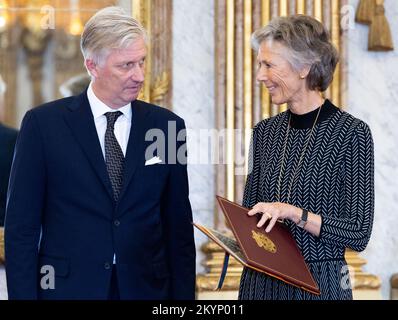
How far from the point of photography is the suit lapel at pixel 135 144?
306 centimetres

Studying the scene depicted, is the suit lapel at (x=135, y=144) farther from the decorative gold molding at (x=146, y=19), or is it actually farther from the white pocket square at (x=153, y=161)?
the decorative gold molding at (x=146, y=19)

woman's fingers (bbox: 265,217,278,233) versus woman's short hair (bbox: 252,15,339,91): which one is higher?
woman's short hair (bbox: 252,15,339,91)

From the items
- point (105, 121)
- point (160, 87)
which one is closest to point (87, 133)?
point (105, 121)

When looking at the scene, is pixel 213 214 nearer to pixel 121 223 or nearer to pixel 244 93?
pixel 244 93

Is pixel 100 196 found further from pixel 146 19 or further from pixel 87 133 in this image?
pixel 146 19

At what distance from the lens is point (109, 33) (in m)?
3.08

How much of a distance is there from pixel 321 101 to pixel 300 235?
498mm

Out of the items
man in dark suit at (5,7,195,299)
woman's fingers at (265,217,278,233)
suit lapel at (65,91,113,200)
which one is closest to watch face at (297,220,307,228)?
woman's fingers at (265,217,278,233)

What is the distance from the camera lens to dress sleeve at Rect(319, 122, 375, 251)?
303cm

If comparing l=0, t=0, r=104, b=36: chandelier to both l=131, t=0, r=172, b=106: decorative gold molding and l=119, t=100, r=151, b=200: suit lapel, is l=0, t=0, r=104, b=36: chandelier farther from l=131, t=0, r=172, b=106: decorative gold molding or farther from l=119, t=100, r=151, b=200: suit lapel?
l=119, t=100, r=151, b=200: suit lapel

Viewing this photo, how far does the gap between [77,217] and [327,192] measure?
0.85m

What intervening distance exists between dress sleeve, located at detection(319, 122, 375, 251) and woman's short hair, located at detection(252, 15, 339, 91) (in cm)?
30

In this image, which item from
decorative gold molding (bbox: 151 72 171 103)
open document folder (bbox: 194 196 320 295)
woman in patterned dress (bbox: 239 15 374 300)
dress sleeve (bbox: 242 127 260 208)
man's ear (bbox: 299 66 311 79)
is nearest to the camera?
open document folder (bbox: 194 196 320 295)
